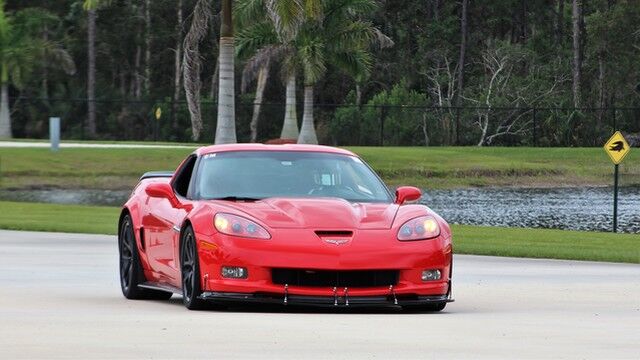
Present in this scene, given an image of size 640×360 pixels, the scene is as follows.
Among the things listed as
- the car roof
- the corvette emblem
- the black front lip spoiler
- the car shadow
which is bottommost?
the car shadow

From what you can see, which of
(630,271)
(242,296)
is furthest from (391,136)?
(242,296)

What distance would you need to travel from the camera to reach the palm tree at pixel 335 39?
61.7 metres

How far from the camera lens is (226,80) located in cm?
4572

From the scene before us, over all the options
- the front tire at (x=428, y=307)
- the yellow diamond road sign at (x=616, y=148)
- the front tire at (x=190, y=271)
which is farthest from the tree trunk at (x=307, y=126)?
the front tire at (x=190, y=271)

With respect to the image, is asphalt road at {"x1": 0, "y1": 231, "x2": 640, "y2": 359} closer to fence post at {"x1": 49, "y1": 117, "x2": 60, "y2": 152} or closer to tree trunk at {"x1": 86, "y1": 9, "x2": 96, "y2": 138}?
fence post at {"x1": 49, "y1": 117, "x2": 60, "y2": 152}

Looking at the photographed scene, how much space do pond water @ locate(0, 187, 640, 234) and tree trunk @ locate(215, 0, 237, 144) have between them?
336cm

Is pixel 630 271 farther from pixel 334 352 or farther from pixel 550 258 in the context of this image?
pixel 334 352

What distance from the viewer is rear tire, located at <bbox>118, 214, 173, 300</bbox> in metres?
14.7

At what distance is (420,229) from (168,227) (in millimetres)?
2148

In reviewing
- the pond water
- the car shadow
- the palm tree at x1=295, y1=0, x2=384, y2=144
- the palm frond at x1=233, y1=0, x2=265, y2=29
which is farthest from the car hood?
the palm tree at x1=295, y1=0, x2=384, y2=144

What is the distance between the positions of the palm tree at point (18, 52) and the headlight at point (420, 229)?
59.5 metres

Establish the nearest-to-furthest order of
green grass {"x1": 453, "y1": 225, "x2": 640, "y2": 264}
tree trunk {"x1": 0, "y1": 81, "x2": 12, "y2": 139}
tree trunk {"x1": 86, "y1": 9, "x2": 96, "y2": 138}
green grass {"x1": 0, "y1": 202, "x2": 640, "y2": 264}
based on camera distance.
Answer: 1. green grass {"x1": 453, "y1": 225, "x2": 640, "y2": 264}
2. green grass {"x1": 0, "y1": 202, "x2": 640, "y2": 264}
3. tree trunk {"x1": 0, "y1": 81, "x2": 12, "y2": 139}
4. tree trunk {"x1": 86, "y1": 9, "x2": 96, "y2": 138}

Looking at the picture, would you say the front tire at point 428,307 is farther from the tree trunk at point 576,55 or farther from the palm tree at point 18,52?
the tree trunk at point 576,55

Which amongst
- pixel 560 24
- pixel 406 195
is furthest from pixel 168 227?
pixel 560 24
